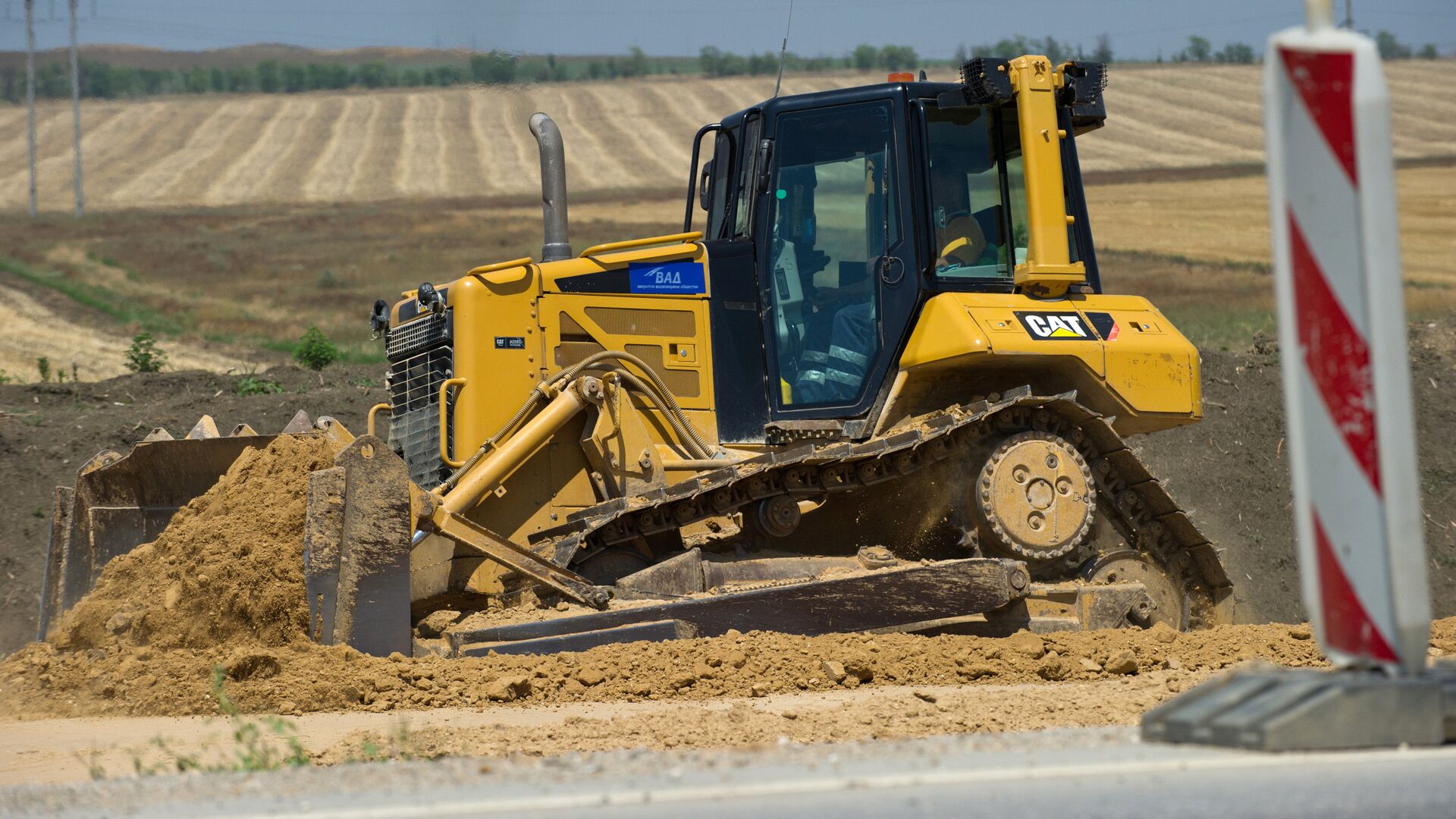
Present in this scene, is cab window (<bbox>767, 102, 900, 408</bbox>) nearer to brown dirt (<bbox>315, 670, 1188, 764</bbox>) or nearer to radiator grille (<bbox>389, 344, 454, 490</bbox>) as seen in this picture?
radiator grille (<bbox>389, 344, 454, 490</bbox>)

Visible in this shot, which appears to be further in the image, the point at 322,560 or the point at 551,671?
the point at 322,560

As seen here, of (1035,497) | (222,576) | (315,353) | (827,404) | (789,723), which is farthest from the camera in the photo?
(315,353)

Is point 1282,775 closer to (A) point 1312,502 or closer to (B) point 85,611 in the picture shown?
(A) point 1312,502

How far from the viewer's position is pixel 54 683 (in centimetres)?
640

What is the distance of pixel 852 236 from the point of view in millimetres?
7816

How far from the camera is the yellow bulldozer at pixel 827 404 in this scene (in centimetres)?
725

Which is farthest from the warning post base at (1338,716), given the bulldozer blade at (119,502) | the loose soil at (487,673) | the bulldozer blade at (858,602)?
Answer: the bulldozer blade at (119,502)

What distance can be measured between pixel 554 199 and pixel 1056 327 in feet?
A: 9.50

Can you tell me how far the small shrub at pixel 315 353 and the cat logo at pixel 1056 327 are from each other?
43.3ft

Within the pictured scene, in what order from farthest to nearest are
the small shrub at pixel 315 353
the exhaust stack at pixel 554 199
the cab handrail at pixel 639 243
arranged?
the small shrub at pixel 315 353 < the exhaust stack at pixel 554 199 < the cab handrail at pixel 639 243

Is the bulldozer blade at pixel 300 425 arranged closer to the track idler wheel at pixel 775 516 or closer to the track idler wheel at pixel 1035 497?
the track idler wheel at pixel 775 516

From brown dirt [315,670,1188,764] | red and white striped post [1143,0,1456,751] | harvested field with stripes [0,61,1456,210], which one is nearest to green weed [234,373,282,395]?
brown dirt [315,670,1188,764]

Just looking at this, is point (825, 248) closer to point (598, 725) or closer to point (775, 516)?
point (775, 516)

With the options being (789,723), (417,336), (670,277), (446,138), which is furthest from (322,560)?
(446,138)
